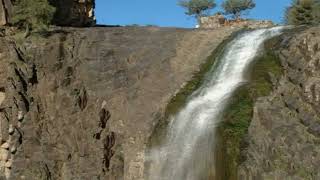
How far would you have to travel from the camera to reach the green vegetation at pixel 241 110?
725 inches

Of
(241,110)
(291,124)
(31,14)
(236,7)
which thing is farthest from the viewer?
(236,7)

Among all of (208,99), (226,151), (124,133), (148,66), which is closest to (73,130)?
(124,133)

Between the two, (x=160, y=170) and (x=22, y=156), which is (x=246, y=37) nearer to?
(x=160, y=170)

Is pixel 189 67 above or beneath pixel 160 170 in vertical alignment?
above

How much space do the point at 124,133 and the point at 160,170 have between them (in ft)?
9.32

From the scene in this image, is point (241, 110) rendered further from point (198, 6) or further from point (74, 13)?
point (198, 6)

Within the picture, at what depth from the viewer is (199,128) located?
2023 cm

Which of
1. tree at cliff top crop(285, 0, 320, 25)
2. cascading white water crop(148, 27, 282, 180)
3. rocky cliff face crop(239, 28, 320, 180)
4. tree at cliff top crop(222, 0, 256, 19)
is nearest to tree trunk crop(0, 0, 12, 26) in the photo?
cascading white water crop(148, 27, 282, 180)

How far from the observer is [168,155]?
2062 cm

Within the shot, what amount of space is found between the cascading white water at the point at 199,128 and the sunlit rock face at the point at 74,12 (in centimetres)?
1424

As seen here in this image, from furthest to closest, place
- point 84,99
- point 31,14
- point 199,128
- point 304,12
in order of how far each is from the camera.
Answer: point 304,12, point 31,14, point 84,99, point 199,128

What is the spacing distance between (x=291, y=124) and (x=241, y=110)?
1774 millimetres

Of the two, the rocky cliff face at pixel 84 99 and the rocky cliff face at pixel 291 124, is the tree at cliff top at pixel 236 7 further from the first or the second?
the rocky cliff face at pixel 291 124

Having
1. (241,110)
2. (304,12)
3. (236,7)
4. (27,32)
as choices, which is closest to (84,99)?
(27,32)
